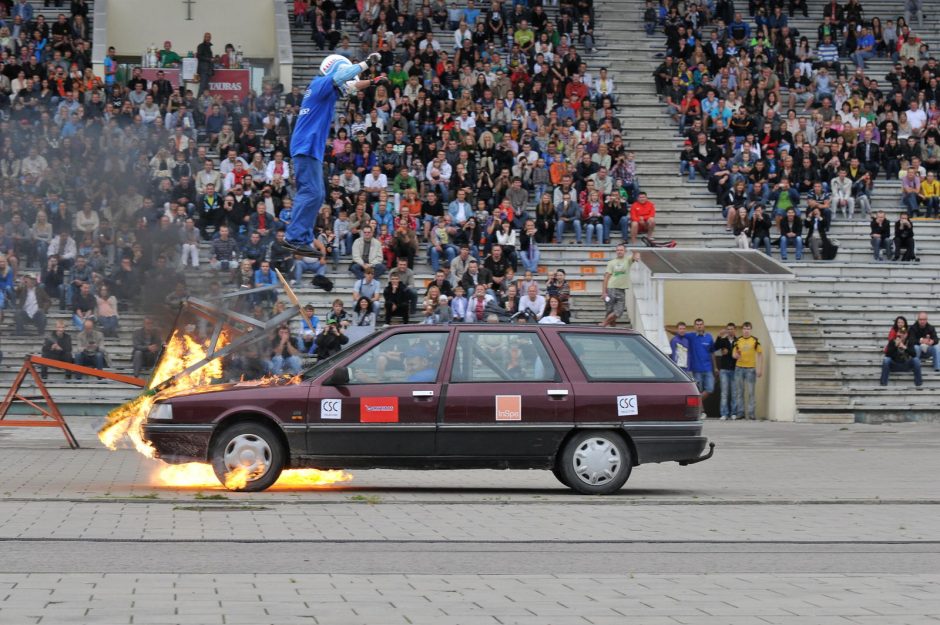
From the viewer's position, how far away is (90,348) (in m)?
25.0

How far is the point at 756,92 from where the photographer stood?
36781mm

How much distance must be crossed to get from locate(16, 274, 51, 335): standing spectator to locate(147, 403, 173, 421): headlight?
11.7m

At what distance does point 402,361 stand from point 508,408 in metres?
1.14

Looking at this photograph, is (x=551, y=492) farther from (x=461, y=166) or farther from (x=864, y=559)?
(x=461, y=166)

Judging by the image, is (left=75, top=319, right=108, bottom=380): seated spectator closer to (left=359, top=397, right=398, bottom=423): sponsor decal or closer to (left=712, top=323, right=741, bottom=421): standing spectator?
(left=712, top=323, right=741, bottom=421): standing spectator

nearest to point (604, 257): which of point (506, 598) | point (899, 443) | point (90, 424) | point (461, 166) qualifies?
point (461, 166)

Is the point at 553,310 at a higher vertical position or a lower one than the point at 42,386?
higher

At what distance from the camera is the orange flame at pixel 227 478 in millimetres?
14719

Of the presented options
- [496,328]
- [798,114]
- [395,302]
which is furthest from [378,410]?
[798,114]

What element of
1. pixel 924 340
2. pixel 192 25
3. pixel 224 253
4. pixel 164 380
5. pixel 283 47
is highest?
pixel 192 25

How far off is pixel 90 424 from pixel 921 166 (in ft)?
67.7

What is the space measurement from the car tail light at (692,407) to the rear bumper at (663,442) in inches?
5.5

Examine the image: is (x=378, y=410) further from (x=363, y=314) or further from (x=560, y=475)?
(x=363, y=314)

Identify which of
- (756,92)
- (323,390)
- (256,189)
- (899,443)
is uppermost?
(756,92)
